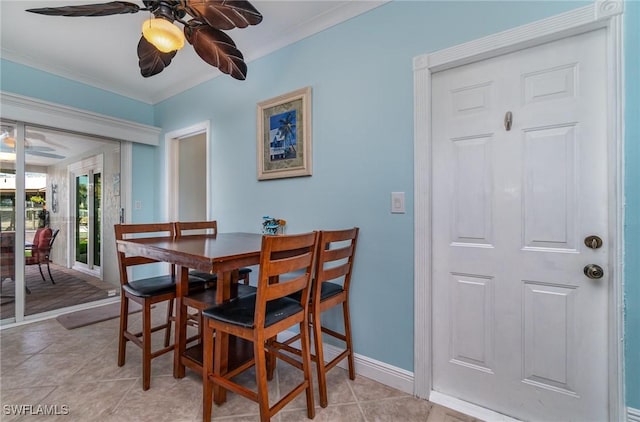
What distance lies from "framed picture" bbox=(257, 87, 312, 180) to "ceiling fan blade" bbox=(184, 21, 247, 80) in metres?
→ 0.56

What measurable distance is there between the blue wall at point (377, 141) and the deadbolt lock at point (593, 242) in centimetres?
9

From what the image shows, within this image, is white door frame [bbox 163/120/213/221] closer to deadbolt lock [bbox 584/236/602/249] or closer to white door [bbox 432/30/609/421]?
white door [bbox 432/30/609/421]

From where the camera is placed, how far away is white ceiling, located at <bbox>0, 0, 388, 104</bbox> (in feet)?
6.68

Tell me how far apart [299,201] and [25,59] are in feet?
9.95

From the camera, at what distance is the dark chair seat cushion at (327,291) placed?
1704 mm

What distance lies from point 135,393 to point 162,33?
1996mm

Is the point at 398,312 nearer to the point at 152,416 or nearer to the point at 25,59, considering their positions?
the point at 152,416

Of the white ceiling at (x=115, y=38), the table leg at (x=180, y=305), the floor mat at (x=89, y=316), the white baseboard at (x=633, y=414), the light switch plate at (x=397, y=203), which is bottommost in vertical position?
the floor mat at (x=89, y=316)

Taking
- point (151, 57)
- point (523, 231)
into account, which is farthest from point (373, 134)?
→ point (151, 57)

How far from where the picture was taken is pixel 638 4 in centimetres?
119

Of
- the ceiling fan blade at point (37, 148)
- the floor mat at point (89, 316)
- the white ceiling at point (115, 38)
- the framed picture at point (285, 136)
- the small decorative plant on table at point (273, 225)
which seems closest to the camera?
the white ceiling at point (115, 38)

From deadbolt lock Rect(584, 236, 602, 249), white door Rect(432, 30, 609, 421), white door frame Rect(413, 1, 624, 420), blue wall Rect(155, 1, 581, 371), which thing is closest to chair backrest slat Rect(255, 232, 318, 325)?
blue wall Rect(155, 1, 581, 371)

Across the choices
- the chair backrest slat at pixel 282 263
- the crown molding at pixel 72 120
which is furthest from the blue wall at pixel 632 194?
the crown molding at pixel 72 120

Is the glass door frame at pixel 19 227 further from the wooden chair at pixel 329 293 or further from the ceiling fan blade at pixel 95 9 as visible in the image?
the wooden chair at pixel 329 293
